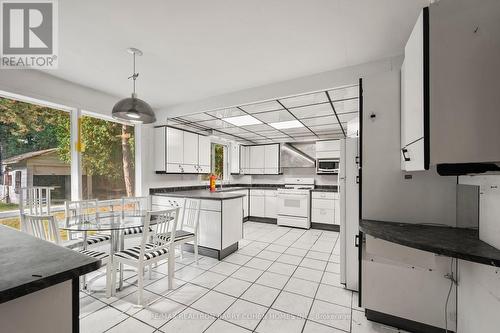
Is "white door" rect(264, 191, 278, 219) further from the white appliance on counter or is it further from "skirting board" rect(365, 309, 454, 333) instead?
"skirting board" rect(365, 309, 454, 333)

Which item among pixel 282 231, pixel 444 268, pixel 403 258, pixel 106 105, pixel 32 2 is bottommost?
pixel 282 231

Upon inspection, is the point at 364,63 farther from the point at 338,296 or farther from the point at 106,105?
the point at 106,105

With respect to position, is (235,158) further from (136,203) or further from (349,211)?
(349,211)

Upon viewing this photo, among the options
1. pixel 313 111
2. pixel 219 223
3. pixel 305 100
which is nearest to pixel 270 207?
pixel 219 223

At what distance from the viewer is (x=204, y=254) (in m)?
3.52

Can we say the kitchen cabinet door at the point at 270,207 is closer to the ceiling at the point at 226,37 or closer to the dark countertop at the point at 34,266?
the ceiling at the point at 226,37

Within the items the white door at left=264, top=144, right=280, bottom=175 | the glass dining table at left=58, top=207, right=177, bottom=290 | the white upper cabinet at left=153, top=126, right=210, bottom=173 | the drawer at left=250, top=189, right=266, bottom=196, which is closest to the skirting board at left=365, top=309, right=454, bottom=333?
the glass dining table at left=58, top=207, right=177, bottom=290

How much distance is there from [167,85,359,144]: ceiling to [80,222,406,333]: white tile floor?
232 centimetres

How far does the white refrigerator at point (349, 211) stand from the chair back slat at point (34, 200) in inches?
140

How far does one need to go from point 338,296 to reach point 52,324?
2404mm

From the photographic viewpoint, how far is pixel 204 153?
4891 mm

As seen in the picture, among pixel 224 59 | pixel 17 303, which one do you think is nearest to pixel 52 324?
pixel 17 303

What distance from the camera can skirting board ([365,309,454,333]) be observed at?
5.63 feet

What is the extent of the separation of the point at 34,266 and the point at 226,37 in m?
2.13
